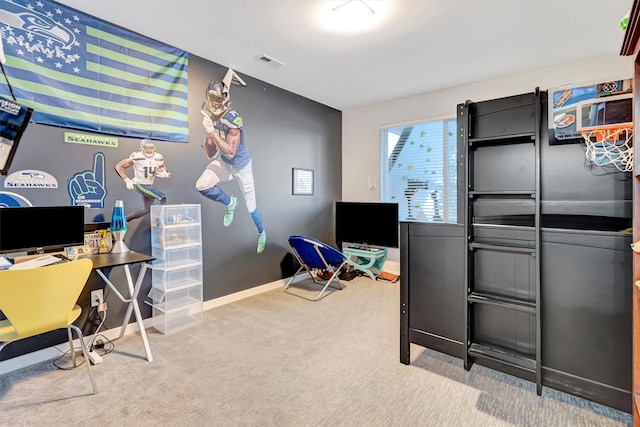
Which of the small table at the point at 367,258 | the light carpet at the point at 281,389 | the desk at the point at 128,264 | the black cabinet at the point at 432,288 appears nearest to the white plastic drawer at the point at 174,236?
the desk at the point at 128,264

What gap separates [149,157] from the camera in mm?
3045

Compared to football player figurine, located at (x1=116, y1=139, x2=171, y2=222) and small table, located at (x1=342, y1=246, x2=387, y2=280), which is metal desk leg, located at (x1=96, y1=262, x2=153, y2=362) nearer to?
football player figurine, located at (x1=116, y1=139, x2=171, y2=222)

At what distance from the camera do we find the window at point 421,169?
4.49 meters

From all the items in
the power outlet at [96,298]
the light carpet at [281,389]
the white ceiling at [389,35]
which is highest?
the white ceiling at [389,35]

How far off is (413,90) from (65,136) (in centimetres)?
407

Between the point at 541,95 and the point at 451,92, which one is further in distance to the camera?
the point at 451,92

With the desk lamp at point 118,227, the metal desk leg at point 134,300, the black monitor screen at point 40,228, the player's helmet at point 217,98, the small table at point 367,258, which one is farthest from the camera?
the small table at point 367,258

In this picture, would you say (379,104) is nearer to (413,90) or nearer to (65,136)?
(413,90)

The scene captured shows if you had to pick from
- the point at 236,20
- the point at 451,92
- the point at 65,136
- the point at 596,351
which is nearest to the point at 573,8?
the point at 451,92

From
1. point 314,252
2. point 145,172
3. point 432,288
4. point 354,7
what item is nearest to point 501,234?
point 432,288

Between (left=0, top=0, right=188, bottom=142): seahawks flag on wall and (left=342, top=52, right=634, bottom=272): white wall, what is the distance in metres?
2.94

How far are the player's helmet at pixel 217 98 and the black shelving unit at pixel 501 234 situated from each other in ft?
8.49

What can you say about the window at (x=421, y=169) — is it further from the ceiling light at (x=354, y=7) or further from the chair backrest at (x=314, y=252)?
the ceiling light at (x=354, y=7)

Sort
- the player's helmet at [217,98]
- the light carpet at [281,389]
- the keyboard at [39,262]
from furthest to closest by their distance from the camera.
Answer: the player's helmet at [217,98]
the keyboard at [39,262]
the light carpet at [281,389]
